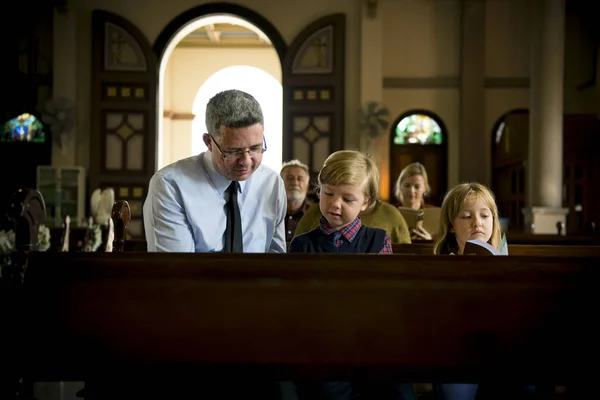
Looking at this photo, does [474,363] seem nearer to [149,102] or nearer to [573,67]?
[149,102]

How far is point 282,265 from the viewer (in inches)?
53.8

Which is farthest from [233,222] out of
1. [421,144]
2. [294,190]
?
[421,144]

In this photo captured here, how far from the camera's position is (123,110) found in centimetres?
1056

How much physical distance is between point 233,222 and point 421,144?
9.27 m

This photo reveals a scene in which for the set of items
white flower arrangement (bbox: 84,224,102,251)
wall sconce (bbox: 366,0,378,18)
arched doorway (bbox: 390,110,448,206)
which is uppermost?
wall sconce (bbox: 366,0,378,18)

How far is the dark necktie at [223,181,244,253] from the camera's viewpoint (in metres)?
2.42

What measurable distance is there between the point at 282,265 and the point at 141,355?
347 millimetres

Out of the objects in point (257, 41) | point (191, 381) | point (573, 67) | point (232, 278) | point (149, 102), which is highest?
point (257, 41)

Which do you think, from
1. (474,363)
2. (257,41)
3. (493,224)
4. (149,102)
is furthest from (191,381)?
(257,41)

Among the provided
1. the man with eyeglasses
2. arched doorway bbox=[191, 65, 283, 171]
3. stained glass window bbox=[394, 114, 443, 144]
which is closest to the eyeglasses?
the man with eyeglasses

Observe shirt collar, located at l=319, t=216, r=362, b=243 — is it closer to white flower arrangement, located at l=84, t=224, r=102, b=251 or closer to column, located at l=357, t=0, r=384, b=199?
white flower arrangement, located at l=84, t=224, r=102, b=251

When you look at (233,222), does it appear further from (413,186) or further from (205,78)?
(205,78)

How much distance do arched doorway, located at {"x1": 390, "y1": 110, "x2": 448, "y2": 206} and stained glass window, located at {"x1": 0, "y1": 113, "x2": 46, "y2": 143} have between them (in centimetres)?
628

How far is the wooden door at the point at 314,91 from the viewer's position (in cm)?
1059
